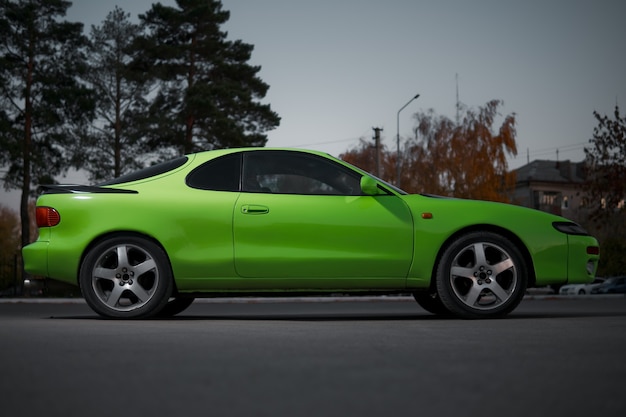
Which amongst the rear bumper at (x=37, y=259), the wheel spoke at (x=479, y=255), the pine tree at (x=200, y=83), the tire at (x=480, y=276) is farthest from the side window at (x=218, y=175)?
the pine tree at (x=200, y=83)

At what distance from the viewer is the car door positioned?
739cm

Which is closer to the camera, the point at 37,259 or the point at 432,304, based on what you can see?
the point at 37,259

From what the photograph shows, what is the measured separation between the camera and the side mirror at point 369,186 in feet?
24.2

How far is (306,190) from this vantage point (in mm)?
7645

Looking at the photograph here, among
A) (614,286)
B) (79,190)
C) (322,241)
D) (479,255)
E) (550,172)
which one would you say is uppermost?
(550,172)

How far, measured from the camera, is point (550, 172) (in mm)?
95312

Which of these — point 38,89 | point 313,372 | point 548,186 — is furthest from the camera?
point 548,186

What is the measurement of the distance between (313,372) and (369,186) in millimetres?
3630

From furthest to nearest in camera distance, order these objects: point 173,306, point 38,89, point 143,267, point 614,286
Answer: point 614,286
point 38,89
point 173,306
point 143,267

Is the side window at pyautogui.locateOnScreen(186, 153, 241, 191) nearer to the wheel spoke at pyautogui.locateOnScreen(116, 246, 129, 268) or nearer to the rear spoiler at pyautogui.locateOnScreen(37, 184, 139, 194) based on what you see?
the rear spoiler at pyautogui.locateOnScreen(37, 184, 139, 194)

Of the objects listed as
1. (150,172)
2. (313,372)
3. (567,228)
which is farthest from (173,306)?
(313,372)

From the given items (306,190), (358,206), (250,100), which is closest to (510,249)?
(358,206)

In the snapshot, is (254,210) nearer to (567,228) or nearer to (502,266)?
(502,266)

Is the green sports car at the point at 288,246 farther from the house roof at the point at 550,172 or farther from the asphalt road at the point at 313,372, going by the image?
the house roof at the point at 550,172
